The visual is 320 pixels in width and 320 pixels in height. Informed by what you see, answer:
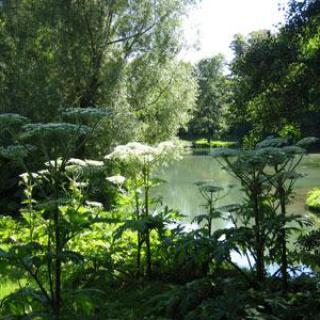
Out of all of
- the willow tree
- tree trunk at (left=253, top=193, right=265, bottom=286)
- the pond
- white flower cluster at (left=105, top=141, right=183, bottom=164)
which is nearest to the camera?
tree trunk at (left=253, top=193, right=265, bottom=286)

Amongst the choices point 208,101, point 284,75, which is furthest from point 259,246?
point 208,101

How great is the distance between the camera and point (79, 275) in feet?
17.9

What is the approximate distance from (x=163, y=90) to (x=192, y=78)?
4.81 feet

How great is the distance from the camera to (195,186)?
22000 millimetres

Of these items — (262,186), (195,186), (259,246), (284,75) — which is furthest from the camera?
(195,186)

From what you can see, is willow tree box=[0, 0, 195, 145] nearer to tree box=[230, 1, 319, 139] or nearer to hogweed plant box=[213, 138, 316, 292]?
tree box=[230, 1, 319, 139]

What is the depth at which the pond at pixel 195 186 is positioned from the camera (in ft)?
51.3

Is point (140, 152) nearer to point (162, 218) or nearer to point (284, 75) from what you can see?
point (162, 218)

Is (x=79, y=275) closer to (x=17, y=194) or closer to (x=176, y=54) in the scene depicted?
(x=17, y=194)

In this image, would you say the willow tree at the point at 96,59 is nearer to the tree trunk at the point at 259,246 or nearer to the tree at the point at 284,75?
the tree at the point at 284,75

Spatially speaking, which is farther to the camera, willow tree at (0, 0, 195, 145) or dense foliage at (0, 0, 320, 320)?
willow tree at (0, 0, 195, 145)

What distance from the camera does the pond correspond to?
15.6m

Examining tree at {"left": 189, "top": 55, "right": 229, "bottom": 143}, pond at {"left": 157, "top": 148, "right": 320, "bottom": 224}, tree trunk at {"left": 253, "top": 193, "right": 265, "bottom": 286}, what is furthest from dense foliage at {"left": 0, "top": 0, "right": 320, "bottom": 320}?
tree at {"left": 189, "top": 55, "right": 229, "bottom": 143}

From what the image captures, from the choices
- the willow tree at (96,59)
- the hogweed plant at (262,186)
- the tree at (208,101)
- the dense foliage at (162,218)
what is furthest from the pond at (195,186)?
the tree at (208,101)
